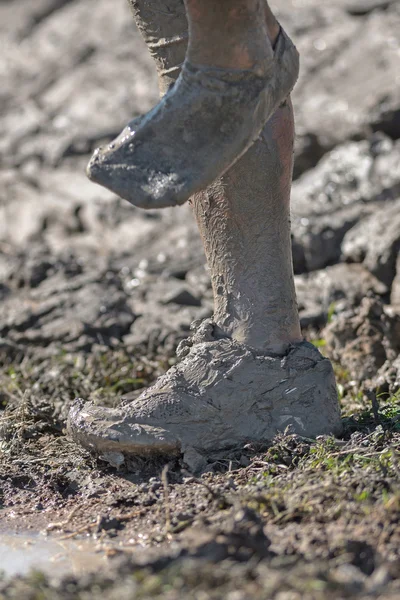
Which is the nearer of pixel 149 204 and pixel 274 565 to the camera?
pixel 274 565

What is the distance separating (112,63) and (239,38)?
483cm

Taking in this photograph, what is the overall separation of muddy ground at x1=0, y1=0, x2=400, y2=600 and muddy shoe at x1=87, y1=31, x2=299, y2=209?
0.68 metres

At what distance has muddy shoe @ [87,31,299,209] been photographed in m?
2.01

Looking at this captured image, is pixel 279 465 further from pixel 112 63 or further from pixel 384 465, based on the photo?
pixel 112 63

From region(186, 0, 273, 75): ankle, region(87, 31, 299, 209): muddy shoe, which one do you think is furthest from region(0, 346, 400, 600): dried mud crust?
region(186, 0, 273, 75): ankle

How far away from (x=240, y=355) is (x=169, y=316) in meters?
A: 1.37

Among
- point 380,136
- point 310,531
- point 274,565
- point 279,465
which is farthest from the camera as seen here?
Result: point 380,136

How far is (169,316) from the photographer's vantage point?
3.72m

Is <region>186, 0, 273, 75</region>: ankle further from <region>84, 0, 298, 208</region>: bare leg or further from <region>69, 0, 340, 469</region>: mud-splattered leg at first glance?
<region>69, 0, 340, 469</region>: mud-splattered leg

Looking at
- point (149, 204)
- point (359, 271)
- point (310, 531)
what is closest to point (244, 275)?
point (149, 204)

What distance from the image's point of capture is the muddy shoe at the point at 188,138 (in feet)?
6.59

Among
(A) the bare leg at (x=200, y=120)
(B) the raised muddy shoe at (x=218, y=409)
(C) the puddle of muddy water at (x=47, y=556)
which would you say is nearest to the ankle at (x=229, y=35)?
(A) the bare leg at (x=200, y=120)

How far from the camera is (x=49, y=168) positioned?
19.5ft

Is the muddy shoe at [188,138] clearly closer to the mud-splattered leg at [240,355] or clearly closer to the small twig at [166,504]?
the mud-splattered leg at [240,355]
